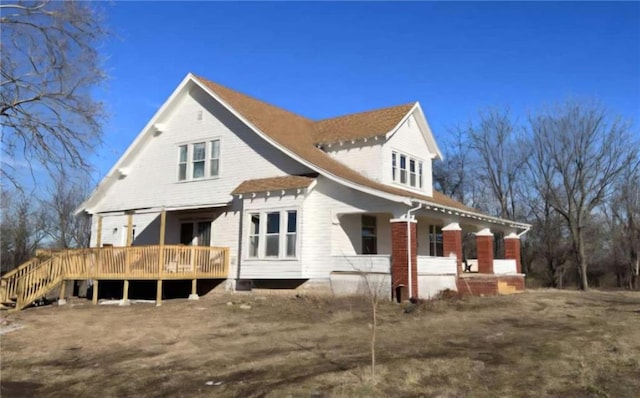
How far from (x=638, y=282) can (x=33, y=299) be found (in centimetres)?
3649

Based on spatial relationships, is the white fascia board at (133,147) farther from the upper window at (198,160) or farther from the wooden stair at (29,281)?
the wooden stair at (29,281)

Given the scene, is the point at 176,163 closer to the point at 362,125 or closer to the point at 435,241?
the point at 362,125

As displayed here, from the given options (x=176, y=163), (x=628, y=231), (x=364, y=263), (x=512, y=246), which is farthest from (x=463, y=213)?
(x=628, y=231)

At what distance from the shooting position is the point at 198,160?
880 inches

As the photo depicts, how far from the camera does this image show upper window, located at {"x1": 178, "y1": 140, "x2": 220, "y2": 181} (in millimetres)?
21906

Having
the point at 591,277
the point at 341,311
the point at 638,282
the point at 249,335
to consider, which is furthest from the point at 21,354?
the point at 591,277

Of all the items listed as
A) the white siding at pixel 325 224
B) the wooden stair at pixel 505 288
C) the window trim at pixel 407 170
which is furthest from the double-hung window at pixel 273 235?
the wooden stair at pixel 505 288

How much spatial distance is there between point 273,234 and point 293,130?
564 cm

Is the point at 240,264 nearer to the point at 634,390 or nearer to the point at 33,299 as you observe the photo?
the point at 33,299

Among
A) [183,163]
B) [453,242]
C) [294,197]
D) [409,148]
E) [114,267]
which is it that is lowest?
[114,267]

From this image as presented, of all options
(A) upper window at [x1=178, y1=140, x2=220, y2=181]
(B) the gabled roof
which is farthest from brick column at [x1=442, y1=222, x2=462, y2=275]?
(A) upper window at [x1=178, y1=140, x2=220, y2=181]

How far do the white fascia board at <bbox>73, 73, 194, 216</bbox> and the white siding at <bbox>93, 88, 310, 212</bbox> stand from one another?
286 mm

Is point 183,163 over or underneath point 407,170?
over

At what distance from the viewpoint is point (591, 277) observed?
39969mm
